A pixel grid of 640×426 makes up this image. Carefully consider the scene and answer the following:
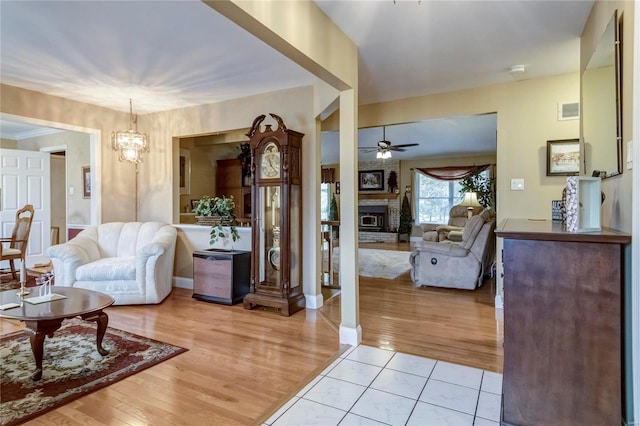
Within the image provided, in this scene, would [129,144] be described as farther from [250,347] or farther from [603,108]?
[603,108]

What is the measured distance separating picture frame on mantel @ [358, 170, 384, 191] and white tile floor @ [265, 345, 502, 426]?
8.13 metres

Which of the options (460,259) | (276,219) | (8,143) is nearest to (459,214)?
(460,259)

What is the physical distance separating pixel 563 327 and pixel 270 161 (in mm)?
2979

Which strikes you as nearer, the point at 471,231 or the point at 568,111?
the point at 568,111

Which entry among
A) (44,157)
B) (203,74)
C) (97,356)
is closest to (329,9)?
(203,74)

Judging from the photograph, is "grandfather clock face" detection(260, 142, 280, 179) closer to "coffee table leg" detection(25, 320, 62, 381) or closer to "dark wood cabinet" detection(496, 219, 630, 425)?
"coffee table leg" detection(25, 320, 62, 381)

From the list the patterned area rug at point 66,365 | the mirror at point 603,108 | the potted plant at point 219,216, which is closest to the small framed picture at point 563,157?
the mirror at point 603,108

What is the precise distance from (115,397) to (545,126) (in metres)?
4.35

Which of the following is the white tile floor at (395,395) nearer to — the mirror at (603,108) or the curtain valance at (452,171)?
the mirror at (603,108)

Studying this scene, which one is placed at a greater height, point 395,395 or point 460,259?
point 460,259

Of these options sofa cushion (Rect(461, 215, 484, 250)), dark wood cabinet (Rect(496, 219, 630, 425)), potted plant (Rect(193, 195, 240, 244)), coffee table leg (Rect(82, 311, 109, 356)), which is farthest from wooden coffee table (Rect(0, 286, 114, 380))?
sofa cushion (Rect(461, 215, 484, 250))

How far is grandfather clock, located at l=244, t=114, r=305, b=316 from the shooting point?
3705 mm

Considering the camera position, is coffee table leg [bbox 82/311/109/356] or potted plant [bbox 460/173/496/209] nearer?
coffee table leg [bbox 82/311/109/356]

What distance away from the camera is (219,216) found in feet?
14.4
